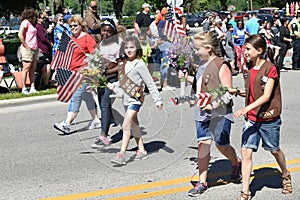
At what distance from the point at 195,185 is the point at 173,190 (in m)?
0.23

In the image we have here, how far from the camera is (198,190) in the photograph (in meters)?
5.82

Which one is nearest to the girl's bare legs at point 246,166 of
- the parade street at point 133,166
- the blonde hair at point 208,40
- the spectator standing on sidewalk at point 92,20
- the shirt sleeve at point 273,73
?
the parade street at point 133,166

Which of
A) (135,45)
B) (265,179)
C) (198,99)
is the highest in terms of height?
(135,45)

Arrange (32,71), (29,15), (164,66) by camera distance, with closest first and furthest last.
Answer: (164,66)
(29,15)
(32,71)

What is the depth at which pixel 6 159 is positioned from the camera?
295 inches

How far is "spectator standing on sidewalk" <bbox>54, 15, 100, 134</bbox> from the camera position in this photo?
741 centimetres

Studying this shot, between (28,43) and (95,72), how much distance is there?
19.9ft

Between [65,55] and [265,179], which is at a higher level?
[65,55]

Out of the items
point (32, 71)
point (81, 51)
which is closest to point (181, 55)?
point (81, 51)

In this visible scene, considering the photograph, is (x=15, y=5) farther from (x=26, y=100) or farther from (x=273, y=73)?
(x=273, y=73)

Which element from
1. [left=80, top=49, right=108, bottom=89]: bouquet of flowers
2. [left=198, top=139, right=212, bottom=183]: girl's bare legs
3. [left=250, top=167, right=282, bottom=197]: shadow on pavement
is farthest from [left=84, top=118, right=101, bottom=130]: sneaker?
[left=250, top=167, right=282, bottom=197]: shadow on pavement

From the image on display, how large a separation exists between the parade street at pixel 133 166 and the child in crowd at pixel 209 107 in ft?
0.91

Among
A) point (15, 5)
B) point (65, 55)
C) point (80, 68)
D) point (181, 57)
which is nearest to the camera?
point (181, 57)

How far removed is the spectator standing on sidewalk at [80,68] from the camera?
24.3 feet
